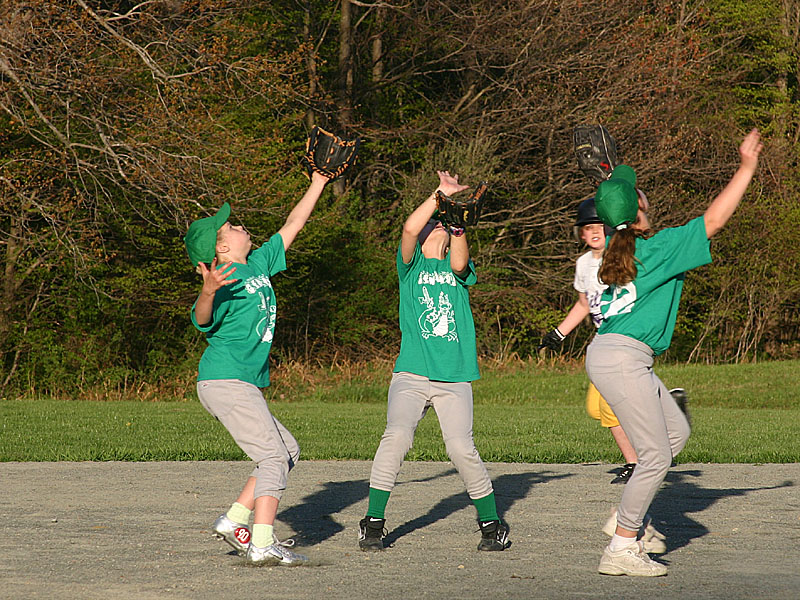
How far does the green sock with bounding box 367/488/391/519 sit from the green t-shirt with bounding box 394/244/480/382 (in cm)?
71

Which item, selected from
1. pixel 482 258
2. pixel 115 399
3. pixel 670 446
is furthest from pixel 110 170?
pixel 670 446

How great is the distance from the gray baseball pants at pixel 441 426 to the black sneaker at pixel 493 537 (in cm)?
17

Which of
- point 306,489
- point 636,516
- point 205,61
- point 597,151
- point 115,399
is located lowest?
point 115,399

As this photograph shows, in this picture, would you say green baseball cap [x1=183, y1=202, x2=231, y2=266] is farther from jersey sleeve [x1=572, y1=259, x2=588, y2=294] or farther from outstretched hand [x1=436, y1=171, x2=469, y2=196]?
jersey sleeve [x1=572, y1=259, x2=588, y2=294]

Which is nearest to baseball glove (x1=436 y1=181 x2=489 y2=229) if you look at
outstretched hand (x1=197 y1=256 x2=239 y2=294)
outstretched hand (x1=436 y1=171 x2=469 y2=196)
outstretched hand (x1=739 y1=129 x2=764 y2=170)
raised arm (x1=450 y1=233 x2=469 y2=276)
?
outstretched hand (x1=436 y1=171 x2=469 y2=196)

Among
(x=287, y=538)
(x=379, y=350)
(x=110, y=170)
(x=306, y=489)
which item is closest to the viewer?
(x=287, y=538)

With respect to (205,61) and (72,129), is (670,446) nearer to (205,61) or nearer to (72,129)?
(205,61)

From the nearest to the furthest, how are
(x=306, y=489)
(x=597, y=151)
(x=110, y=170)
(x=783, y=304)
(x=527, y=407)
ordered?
(x=597, y=151) < (x=306, y=489) < (x=527, y=407) < (x=110, y=170) < (x=783, y=304)

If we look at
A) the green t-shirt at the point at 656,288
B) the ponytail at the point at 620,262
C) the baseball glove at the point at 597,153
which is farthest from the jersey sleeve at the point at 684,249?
the baseball glove at the point at 597,153

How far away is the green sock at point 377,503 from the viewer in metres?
6.07

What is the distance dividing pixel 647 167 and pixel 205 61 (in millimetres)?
13226

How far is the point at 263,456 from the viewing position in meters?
5.73

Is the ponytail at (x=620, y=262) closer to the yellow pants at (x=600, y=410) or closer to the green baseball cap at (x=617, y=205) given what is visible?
the green baseball cap at (x=617, y=205)

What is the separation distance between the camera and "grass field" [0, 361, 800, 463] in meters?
11.0
